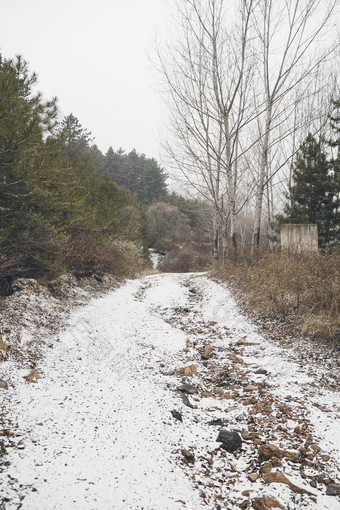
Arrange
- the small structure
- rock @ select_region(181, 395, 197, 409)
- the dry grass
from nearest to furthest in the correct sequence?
rock @ select_region(181, 395, 197, 409) → the dry grass → the small structure

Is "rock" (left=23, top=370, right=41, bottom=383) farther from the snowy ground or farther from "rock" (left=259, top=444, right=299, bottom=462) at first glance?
"rock" (left=259, top=444, right=299, bottom=462)

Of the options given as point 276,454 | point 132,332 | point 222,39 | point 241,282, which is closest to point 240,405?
point 276,454

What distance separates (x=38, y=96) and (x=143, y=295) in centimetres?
638

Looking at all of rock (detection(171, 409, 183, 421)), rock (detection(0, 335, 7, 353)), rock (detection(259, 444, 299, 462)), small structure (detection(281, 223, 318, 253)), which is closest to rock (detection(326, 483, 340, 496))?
rock (detection(259, 444, 299, 462))

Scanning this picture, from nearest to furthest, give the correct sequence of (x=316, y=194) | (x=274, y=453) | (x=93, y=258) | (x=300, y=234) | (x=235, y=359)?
1. (x=274, y=453)
2. (x=235, y=359)
3. (x=300, y=234)
4. (x=93, y=258)
5. (x=316, y=194)

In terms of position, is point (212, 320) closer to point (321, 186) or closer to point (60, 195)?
point (60, 195)

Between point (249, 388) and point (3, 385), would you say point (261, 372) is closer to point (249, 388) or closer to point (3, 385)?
point (249, 388)

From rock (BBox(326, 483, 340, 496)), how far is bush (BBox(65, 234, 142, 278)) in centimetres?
735

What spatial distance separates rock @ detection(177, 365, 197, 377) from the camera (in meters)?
3.27

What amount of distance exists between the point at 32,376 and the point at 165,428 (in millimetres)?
1591

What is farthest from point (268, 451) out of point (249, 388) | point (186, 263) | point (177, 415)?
point (186, 263)

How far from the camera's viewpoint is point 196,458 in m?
1.91

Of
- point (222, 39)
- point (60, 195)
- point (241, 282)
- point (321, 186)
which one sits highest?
point (222, 39)

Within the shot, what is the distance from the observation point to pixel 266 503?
151 centimetres
